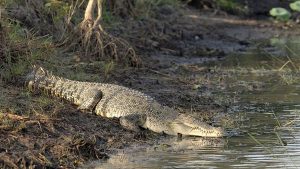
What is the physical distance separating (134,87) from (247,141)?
3.59 m

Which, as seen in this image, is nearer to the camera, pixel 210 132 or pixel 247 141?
pixel 247 141

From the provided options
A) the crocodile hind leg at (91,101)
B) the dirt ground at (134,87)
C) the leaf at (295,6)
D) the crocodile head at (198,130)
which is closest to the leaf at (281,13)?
the leaf at (295,6)

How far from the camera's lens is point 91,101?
33.9 feet

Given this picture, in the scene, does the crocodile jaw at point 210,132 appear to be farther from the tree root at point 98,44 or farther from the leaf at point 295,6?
the leaf at point 295,6

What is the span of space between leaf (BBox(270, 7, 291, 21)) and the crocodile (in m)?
12.6

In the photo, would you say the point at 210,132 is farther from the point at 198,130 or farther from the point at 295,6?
the point at 295,6

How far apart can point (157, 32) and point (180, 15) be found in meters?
2.58

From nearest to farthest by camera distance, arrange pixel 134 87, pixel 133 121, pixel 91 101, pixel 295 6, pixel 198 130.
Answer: pixel 198 130
pixel 133 121
pixel 91 101
pixel 134 87
pixel 295 6

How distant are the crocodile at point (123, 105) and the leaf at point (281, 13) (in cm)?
1257

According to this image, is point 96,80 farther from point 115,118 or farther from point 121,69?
point 115,118

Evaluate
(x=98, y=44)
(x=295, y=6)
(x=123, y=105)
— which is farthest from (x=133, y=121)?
(x=295, y=6)

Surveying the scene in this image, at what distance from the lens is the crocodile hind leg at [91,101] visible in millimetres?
10289

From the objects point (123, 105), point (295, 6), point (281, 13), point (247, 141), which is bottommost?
point (247, 141)

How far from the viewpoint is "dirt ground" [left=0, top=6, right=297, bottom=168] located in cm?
824
